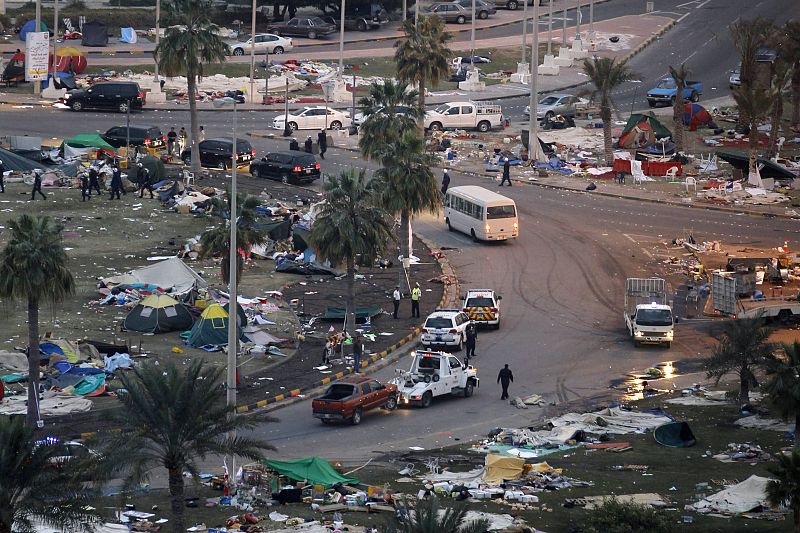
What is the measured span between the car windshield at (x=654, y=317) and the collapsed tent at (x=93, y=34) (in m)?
60.6

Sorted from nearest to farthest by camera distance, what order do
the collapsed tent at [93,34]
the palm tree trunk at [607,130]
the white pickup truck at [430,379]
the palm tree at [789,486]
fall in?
1. the palm tree at [789,486]
2. the white pickup truck at [430,379]
3. the palm tree trunk at [607,130]
4. the collapsed tent at [93,34]

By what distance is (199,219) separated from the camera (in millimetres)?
63562

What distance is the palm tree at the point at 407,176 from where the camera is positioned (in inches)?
2074

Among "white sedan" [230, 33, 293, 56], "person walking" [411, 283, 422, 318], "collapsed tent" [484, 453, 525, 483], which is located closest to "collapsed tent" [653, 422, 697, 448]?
"collapsed tent" [484, 453, 525, 483]

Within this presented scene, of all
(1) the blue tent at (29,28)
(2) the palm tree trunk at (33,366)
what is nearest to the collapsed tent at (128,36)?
(1) the blue tent at (29,28)

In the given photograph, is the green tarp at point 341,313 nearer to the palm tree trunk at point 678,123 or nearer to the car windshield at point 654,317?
the car windshield at point 654,317

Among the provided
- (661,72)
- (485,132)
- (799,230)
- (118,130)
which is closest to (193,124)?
(118,130)

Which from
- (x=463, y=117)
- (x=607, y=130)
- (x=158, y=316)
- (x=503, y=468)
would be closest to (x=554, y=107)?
(x=463, y=117)

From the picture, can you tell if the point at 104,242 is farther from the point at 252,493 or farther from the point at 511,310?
the point at 252,493

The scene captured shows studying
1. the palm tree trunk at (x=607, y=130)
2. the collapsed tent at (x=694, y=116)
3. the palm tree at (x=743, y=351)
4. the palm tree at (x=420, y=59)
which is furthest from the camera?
the collapsed tent at (x=694, y=116)

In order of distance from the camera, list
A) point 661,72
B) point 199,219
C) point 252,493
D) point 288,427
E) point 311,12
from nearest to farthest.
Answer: point 252,493, point 288,427, point 199,219, point 661,72, point 311,12

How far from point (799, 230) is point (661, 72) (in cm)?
3773

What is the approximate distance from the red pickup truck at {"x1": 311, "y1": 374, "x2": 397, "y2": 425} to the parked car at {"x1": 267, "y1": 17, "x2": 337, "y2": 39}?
69.0 metres

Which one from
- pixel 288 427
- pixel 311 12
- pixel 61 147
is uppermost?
pixel 311 12
